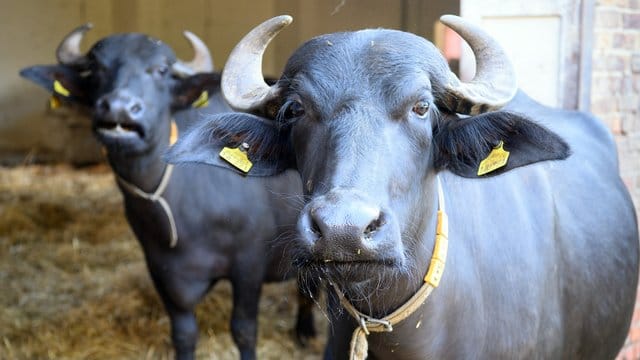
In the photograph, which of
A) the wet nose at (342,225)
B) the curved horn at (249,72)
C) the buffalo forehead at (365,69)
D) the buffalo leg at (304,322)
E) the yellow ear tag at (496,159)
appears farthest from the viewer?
the buffalo leg at (304,322)

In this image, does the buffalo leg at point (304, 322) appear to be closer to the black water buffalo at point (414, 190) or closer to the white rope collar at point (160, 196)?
the white rope collar at point (160, 196)

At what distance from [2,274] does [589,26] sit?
531cm

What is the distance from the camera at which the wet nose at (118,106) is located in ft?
14.4

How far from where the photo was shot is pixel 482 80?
270cm

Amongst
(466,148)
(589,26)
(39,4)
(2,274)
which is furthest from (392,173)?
(39,4)

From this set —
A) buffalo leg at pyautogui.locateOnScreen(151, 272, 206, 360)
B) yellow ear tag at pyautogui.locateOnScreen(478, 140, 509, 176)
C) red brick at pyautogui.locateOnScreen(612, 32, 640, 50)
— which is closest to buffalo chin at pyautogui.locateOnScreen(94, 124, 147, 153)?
buffalo leg at pyautogui.locateOnScreen(151, 272, 206, 360)

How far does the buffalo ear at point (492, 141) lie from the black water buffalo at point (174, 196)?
2166 mm

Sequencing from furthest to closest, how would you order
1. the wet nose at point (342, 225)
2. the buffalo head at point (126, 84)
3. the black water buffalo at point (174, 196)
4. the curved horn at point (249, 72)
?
the black water buffalo at point (174, 196) < the buffalo head at point (126, 84) < the curved horn at point (249, 72) < the wet nose at point (342, 225)

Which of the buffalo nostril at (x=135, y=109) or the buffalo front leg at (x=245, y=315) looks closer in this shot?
the buffalo nostril at (x=135, y=109)

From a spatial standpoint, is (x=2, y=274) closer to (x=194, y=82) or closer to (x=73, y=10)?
(x=194, y=82)

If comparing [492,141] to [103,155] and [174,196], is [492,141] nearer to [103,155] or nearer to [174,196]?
[174,196]

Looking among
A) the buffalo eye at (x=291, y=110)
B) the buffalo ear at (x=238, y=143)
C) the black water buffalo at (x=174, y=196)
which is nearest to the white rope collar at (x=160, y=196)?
the black water buffalo at (x=174, y=196)

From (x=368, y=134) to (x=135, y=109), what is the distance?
2518 mm

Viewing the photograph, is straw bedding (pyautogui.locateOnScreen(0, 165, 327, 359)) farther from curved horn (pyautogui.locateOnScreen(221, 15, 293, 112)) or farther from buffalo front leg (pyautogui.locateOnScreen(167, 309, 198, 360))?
curved horn (pyautogui.locateOnScreen(221, 15, 293, 112))
